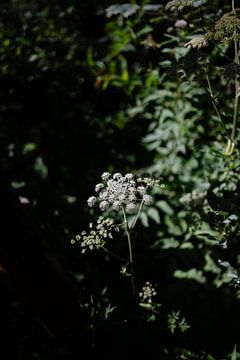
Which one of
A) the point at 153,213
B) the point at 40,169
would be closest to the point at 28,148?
the point at 40,169

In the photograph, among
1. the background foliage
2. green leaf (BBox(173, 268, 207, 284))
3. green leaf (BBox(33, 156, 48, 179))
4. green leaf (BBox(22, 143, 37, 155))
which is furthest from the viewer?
green leaf (BBox(22, 143, 37, 155))

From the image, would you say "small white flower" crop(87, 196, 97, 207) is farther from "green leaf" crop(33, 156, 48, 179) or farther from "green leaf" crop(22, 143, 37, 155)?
"green leaf" crop(22, 143, 37, 155)

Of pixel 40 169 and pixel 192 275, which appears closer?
pixel 192 275

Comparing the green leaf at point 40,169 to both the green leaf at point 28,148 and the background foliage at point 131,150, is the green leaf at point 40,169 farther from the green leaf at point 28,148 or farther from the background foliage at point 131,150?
the green leaf at point 28,148

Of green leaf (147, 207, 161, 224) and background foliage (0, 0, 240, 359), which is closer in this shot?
background foliage (0, 0, 240, 359)

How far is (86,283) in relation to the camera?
2760 millimetres

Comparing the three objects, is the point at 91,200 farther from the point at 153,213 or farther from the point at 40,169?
the point at 40,169

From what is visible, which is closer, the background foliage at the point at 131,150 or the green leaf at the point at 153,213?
the background foliage at the point at 131,150

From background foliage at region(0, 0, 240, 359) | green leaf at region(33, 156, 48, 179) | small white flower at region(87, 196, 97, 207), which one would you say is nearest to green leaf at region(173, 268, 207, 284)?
background foliage at region(0, 0, 240, 359)

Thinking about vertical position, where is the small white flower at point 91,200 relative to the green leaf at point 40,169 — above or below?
below

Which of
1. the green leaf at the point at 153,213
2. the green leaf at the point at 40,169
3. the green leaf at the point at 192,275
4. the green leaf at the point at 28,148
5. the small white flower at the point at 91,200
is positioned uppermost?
the green leaf at the point at 28,148

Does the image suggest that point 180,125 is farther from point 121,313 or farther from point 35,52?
point 35,52

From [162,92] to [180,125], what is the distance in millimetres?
294

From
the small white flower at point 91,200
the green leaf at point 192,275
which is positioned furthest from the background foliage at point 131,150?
the small white flower at point 91,200
